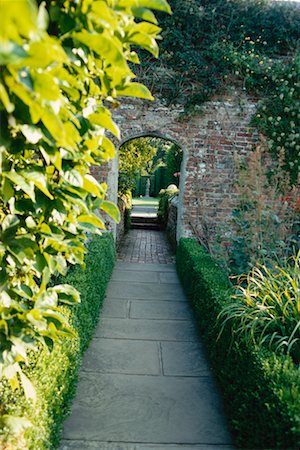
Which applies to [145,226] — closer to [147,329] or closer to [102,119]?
[147,329]

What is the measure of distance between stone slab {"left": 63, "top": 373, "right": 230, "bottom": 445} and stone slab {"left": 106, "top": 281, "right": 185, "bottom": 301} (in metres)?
2.37

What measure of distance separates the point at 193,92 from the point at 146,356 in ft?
17.0

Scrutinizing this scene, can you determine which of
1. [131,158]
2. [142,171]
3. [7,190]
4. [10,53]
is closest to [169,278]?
[131,158]

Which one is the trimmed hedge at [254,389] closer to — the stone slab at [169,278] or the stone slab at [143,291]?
the stone slab at [143,291]

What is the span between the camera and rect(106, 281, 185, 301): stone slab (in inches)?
234

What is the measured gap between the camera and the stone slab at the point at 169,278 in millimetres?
6873

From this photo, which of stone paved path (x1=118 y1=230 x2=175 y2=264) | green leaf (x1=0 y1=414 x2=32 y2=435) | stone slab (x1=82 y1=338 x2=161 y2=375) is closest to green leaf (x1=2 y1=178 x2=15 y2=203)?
green leaf (x1=0 y1=414 x2=32 y2=435)

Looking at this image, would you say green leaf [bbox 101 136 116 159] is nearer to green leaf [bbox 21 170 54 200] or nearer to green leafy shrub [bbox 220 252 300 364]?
green leaf [bbox 21 170 54 200]

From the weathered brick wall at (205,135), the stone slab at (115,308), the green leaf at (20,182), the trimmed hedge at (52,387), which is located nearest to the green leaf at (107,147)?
the green leaf at (20,182)

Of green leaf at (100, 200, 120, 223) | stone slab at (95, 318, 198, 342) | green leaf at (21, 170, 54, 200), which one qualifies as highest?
green leaf at (21, 170, 54, 200)

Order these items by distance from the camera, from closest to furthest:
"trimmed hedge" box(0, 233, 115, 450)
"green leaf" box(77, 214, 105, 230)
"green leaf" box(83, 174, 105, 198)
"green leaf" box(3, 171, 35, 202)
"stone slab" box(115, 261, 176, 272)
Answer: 1. "green leaf" box(3, 171, 35, 202)
2. "green leaf" box(83, 174, 105, 198)
3. "green leaf" box(77, 214, 105, 230)
4. "trimmed hedge" box(0, 233, 115, 450)
5. "stone slab" box(115, 261, 176, 272)

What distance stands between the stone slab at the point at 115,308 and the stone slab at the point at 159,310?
3.6 inches

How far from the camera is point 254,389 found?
8.23 ft

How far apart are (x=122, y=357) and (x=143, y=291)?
2298 mm
